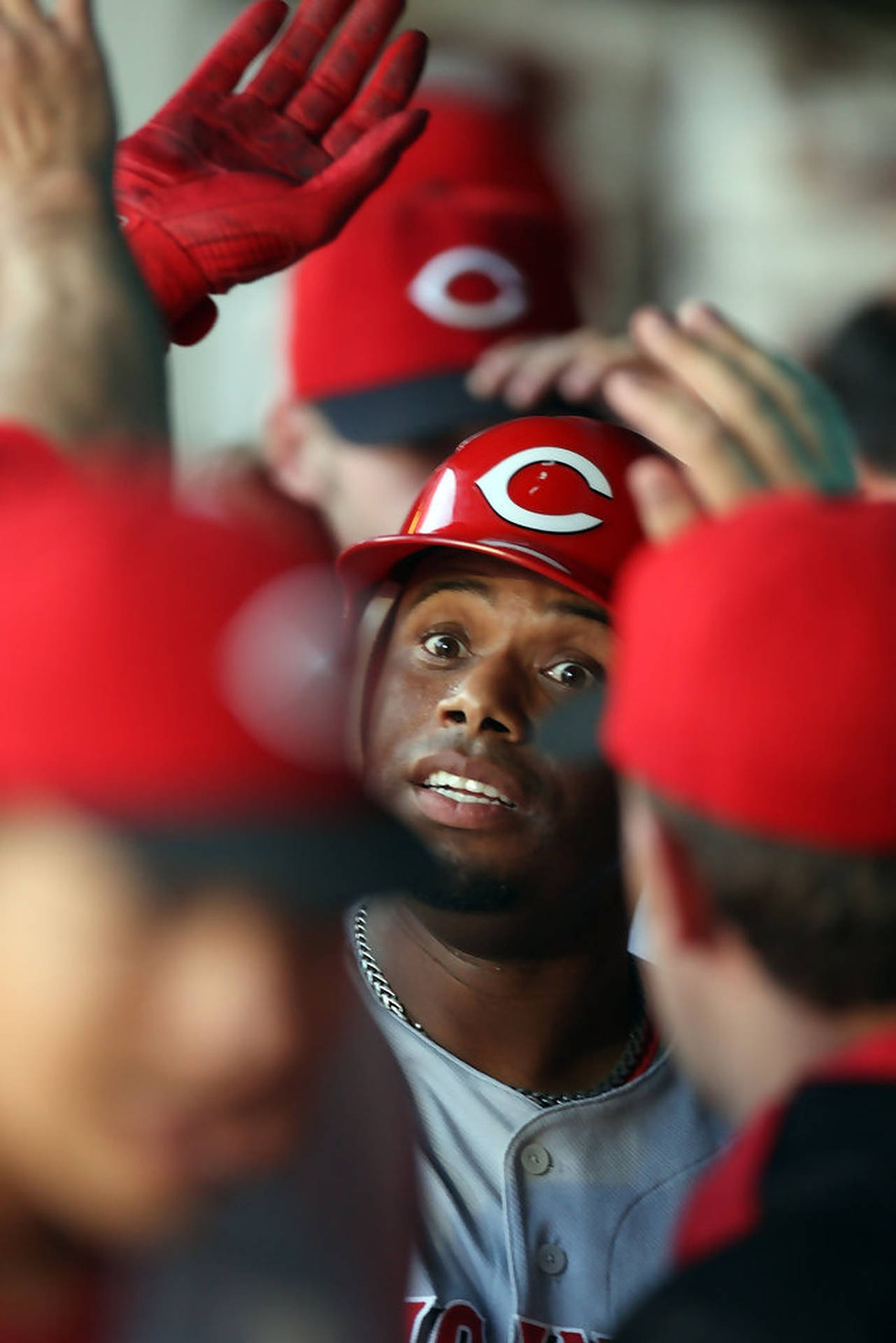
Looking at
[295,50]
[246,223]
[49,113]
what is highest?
[295,50]

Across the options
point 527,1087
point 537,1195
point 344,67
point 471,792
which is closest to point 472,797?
point 471,792

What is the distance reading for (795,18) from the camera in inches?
234

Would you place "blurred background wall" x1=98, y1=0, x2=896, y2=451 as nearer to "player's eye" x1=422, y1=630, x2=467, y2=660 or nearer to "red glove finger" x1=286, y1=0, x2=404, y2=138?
"red glove finger" x1=286, y1=0, x2=404, y2=138

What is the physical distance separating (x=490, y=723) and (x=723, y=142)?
15.0 feet

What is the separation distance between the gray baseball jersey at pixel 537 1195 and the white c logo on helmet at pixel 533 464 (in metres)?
0.62

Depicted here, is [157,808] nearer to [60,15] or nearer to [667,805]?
[667,805]

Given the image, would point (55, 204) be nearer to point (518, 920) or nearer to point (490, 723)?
point (490, 723)

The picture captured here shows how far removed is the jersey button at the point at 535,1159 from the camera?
1810 mm

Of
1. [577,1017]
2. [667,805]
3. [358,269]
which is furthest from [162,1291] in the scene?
[358,269]

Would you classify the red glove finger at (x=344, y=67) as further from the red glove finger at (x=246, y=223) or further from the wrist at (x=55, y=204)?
the wrist at (x=55, y=204)

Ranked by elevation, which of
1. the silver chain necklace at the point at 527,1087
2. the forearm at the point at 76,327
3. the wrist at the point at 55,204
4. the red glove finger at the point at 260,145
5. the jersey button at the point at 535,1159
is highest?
the red glove finger at the point at 260,145

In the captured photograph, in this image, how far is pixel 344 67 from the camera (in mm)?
2125

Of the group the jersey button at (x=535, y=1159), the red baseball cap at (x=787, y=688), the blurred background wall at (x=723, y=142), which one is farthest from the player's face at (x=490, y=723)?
the blurred background wall at (x=723, y=142)

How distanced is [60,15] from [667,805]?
112 cm
